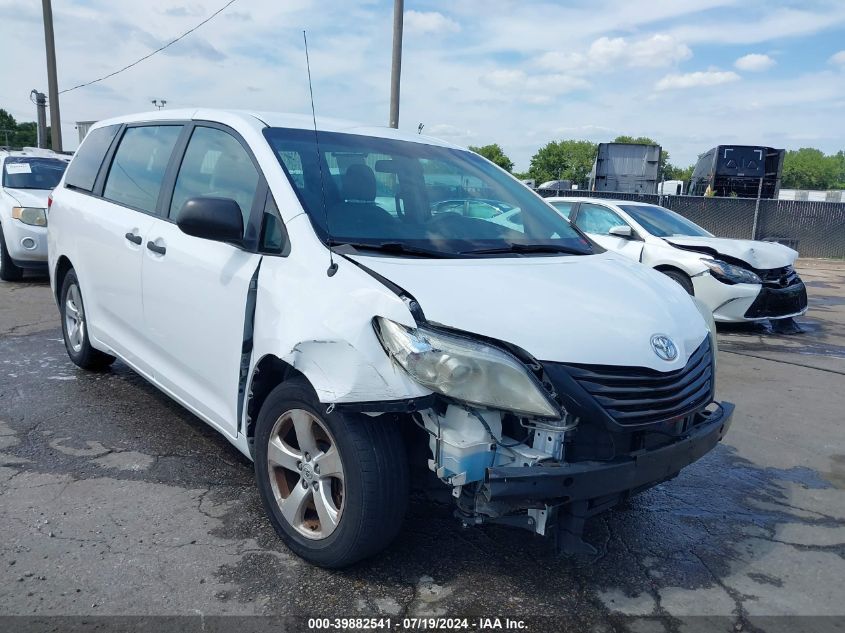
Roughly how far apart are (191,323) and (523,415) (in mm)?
1777

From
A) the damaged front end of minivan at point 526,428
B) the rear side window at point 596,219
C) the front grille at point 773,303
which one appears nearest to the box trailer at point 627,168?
the rear side window at point 596,219

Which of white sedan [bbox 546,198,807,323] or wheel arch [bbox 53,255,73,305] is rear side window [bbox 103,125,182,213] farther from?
white sedan [bbox 546,198,807,323]

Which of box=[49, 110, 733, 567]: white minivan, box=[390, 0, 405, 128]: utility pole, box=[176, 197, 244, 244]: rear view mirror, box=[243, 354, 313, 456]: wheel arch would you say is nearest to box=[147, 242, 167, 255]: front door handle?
box=[49, 110, 733, 567]: white minivan

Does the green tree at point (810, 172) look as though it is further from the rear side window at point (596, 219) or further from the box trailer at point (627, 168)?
the rear side window at point (596, 219)

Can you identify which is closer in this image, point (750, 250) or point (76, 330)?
point (76, 330)

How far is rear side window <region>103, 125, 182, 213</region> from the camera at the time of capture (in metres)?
4.04

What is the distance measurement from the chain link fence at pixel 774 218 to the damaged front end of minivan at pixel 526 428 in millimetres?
16305

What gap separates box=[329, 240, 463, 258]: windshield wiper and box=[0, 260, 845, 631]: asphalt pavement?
0.98 m

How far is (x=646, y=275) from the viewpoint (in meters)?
3.39

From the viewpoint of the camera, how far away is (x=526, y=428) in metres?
2.52

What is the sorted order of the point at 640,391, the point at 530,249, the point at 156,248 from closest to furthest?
the point at 640,391 < the point at 530,249 < the point at 156,248

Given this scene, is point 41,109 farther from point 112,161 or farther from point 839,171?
point 839,171

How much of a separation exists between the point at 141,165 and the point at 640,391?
323 centimetres

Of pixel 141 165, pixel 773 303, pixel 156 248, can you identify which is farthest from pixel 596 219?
pixel 156 248
